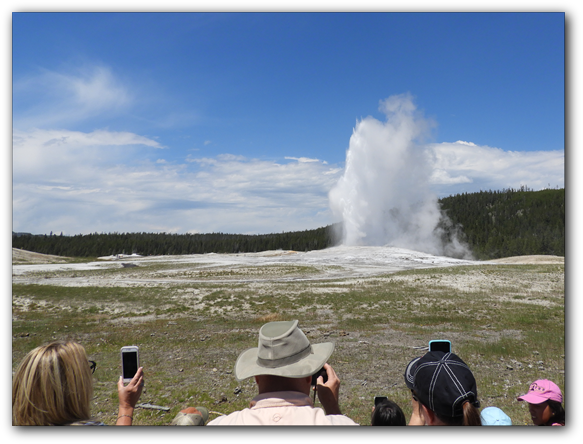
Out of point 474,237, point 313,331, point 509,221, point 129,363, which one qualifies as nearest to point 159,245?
point 474,237

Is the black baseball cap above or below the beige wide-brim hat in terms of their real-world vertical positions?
below

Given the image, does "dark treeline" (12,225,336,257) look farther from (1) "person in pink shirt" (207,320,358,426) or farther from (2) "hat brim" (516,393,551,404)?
(1) "person in pink shirt" (207,320,358,426)

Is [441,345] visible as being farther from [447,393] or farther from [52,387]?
[52,387]

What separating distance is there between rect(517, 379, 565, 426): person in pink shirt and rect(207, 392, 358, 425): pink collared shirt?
2579 mm

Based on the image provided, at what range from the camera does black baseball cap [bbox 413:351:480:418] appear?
2.48m

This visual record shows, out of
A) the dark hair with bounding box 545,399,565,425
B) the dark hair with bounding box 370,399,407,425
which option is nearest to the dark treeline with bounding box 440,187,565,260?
the dark hair with bounding box 545,399,565,425

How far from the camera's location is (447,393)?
250cm

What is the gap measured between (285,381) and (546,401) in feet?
9.68

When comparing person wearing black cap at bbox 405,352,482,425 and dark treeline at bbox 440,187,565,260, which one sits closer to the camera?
person wearing black cap at bbox 405,352,482,425
